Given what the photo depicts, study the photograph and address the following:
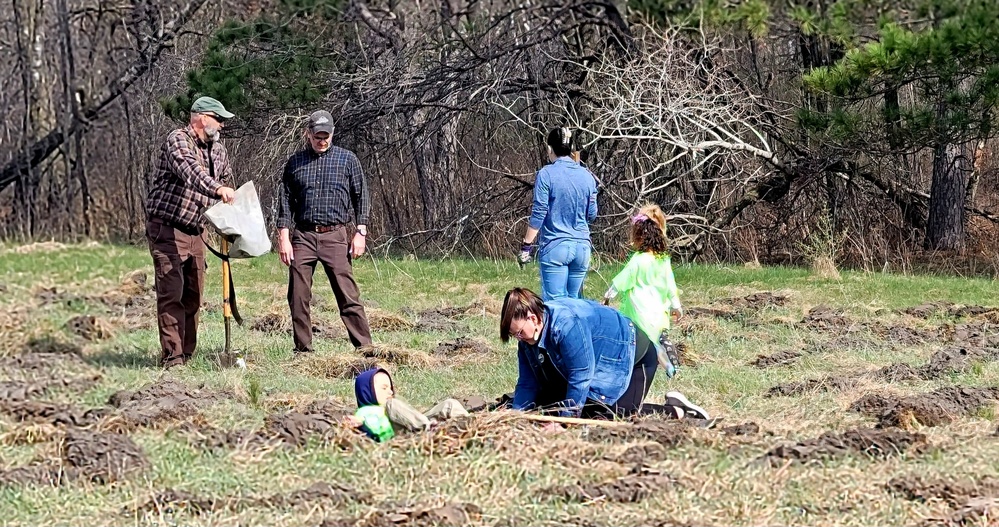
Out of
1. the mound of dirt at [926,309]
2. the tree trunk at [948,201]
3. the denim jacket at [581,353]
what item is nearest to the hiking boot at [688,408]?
the denim jacket at [581,353]

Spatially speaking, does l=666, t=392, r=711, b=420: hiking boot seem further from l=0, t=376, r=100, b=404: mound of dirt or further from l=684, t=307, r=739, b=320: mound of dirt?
l=684, t=307, r=739, b=320: mound of dirt

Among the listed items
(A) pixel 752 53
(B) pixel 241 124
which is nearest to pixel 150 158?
(B) pixel 241 124

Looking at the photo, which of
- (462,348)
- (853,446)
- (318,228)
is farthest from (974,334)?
(318,228)

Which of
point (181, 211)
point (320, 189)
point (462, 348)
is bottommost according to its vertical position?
point (462, 348)

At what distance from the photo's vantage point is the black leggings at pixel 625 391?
6.76m

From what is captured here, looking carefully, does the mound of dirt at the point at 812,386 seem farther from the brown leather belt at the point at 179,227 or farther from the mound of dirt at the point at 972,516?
the brown leather belt at the point at 179,227

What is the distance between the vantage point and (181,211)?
904 cm

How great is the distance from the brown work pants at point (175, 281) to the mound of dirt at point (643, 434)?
3.86 metres

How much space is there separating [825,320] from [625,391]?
16.9 ft

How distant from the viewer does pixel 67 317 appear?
12.5 meters

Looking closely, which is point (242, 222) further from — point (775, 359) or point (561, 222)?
point (775, 359)

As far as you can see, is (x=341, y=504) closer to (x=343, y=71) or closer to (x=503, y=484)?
(x=503, y=484)

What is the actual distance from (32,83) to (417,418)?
24168 mm

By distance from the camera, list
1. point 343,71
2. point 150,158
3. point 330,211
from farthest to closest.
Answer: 1. point 150,158
2. point 343,71
3. point 330,211
